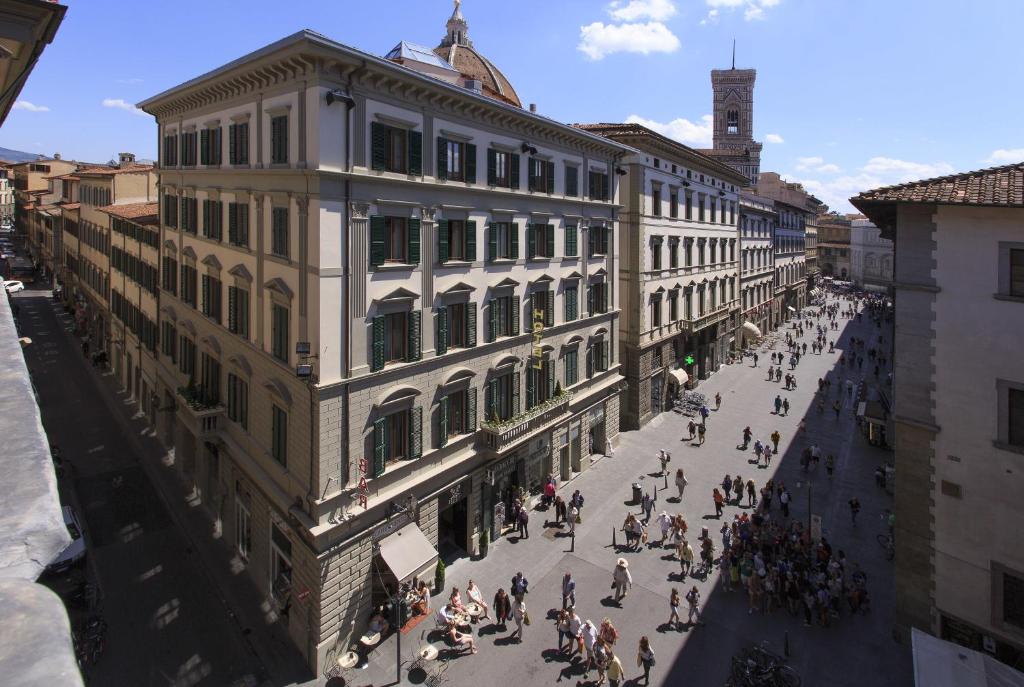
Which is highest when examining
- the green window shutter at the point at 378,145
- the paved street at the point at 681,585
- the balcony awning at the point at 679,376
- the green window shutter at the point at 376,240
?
the green window shutter at the point at 378,145

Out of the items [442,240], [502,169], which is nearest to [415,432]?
[442,240]

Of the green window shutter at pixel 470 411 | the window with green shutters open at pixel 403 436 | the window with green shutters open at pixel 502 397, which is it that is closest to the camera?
the window with green shutters open at pixel 403 436

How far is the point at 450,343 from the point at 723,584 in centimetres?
1399

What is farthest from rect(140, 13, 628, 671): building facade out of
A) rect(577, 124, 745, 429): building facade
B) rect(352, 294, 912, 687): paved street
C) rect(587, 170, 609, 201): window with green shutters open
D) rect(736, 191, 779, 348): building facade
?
rect(736, 191, 779, 348): building facade

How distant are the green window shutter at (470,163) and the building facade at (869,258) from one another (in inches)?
4555

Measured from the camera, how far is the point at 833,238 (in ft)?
473

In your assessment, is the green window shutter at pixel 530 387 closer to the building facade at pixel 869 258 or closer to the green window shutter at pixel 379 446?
the green window shutter at pixel 379 446

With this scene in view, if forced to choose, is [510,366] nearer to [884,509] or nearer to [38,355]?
[884,509]

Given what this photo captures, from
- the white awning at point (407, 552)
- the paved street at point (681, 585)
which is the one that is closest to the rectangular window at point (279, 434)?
the white awning at point (407, 552)

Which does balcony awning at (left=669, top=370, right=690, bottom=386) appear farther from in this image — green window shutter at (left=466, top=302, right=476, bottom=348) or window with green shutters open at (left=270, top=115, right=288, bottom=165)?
window with green shutters open at (left=270, top=115, right=288, bottom=165)

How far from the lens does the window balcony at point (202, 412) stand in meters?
25.4

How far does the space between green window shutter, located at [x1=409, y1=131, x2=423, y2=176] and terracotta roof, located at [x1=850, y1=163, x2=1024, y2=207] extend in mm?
13931

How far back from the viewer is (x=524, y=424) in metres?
26.6

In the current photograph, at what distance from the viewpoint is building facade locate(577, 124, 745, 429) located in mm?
39656
